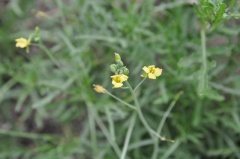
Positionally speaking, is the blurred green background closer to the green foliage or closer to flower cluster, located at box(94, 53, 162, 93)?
the green foliage

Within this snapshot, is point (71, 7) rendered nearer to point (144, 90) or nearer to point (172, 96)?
point (144, 90)

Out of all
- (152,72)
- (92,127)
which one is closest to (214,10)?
(152,72)

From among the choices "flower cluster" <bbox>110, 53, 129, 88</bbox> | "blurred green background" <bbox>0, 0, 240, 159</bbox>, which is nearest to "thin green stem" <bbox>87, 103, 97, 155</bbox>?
"blurred green background" <bbox>0, 0, 240, 159</bbox>

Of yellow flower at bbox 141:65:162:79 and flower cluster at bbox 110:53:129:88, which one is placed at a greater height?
flower cluster at bbox 110:53:129:88

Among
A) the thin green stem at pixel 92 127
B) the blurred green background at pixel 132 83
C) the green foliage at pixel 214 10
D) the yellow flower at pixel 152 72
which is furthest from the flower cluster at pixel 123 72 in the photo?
the thin green stem at pixel 92 127

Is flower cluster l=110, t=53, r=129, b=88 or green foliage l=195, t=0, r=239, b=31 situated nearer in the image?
flower cluster l=110, t=53, r=129, b=88

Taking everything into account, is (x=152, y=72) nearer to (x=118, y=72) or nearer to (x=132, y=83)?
(x=118, y=72)

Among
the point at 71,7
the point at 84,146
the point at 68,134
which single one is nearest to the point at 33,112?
the point at 68,134

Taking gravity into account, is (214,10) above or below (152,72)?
above

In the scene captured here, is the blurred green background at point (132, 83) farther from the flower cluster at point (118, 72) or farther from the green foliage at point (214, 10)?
the flower cluster at point (118, 72)
